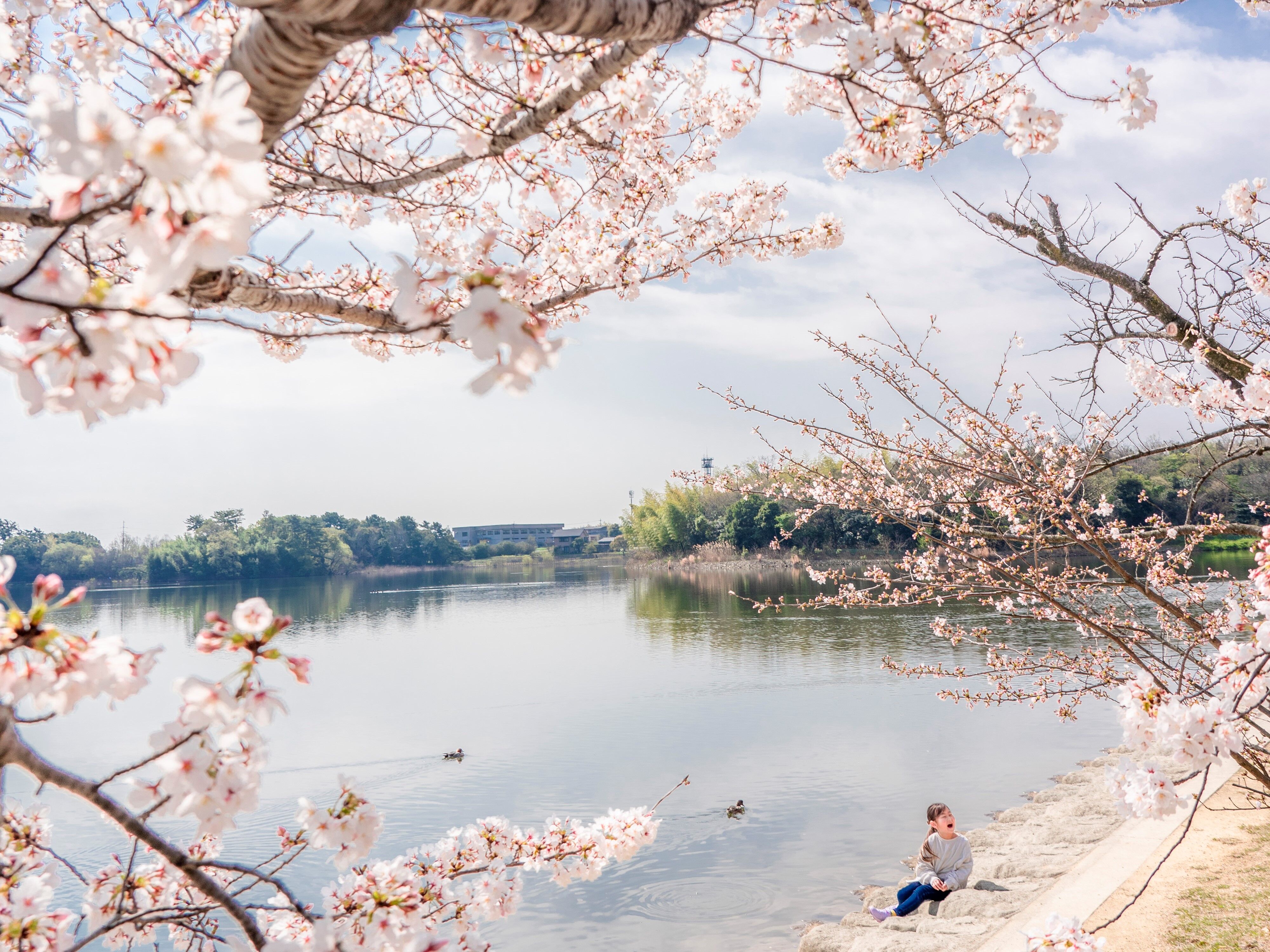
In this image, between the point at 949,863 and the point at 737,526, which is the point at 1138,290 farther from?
the point at 737,526

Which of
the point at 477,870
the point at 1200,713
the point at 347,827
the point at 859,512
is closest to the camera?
the point at 347,827

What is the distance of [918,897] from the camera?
Result: 5.10 m

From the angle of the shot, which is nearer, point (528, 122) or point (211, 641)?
point (211, 641)

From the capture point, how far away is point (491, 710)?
494 inches

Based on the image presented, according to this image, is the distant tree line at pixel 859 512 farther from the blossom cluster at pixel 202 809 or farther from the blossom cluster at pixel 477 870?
the blossom cluster at pixel 202 809

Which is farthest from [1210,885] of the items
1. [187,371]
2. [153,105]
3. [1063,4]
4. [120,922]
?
[153,105]

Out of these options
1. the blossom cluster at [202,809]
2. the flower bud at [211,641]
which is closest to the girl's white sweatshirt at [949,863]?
the blossom cluster at [202,809]

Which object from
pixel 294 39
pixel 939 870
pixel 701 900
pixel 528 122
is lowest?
pixel 701 900

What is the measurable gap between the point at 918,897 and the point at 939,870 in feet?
0.71

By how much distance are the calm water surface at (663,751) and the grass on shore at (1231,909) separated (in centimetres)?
241

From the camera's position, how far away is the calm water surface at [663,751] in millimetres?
6242

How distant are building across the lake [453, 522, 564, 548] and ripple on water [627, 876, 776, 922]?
77.3m

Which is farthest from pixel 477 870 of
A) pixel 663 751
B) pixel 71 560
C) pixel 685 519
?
pixel 71 560

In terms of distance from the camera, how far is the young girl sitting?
201 inches
